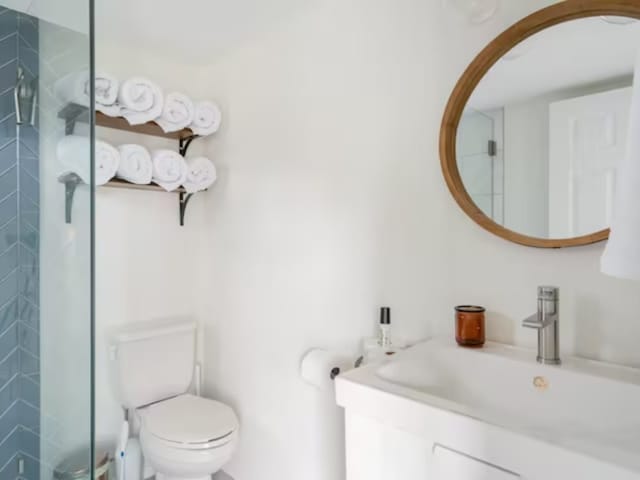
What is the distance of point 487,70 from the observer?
1205 mm

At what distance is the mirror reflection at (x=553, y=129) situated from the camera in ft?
3.32

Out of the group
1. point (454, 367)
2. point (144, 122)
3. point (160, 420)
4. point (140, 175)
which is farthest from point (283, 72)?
point (160, 420)

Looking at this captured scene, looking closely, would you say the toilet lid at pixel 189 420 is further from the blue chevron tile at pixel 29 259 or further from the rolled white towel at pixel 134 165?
the rolled white towel at pixel 134 165

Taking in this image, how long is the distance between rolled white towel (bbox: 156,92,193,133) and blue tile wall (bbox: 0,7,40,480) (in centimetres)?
51

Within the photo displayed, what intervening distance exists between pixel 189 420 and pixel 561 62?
1900mm

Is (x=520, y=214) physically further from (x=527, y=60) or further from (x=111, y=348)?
(x=111, y=348)

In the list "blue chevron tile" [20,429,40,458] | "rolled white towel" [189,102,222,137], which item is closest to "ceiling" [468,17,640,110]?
"rolled white towel" [189,102,222,137]

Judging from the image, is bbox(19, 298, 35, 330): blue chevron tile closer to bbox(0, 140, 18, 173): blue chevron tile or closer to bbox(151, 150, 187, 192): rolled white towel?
bbox(0, 140, 18, 173): blue chevron tile

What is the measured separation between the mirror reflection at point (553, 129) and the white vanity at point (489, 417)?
37 centimetres

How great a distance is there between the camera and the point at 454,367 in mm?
1134

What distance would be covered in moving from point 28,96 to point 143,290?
3.28 ft

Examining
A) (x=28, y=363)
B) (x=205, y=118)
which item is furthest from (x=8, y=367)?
(x=205, y=118)

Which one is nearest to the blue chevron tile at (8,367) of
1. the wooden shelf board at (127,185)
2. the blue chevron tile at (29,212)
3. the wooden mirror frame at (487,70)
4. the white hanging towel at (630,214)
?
the blue chevron tile at (29,212)

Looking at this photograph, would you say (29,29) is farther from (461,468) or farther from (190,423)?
(461,468)
